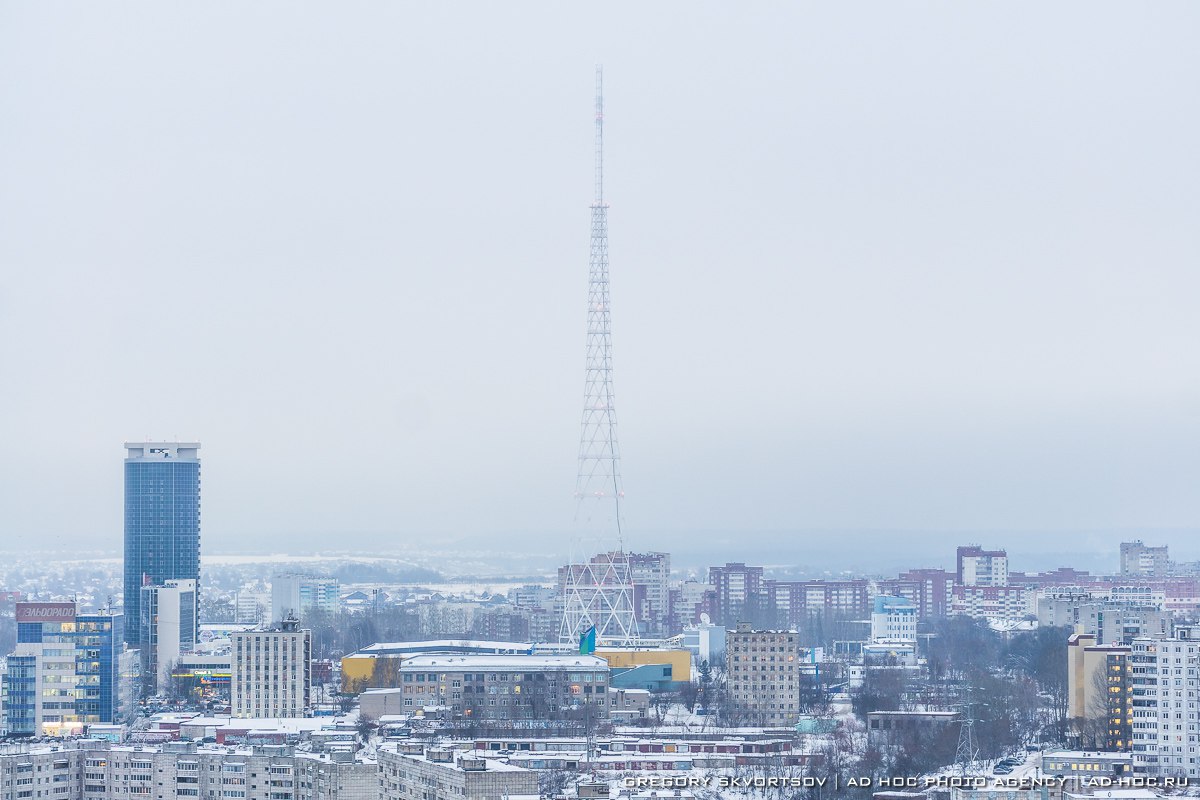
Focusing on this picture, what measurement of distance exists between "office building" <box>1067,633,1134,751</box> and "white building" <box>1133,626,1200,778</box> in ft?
2.08


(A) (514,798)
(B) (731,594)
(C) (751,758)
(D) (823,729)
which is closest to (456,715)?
(D) (823,729)

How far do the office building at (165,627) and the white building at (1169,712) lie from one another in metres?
15.7

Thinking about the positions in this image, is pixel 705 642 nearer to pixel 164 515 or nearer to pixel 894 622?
pixel 894 622

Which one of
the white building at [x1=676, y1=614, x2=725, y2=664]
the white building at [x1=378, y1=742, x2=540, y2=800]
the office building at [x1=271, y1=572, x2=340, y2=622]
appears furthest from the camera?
the office building at [x1=271, y1=572, x2=340, y2=622]

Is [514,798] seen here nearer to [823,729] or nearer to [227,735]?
[227,735]

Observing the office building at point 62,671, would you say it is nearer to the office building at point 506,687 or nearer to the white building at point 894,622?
the office building at point 506,687

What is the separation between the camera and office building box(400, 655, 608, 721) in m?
28.6

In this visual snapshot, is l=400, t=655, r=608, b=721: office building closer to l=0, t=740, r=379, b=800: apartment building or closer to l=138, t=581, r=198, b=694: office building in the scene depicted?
l=138, t=581, r=198, b=694: office building

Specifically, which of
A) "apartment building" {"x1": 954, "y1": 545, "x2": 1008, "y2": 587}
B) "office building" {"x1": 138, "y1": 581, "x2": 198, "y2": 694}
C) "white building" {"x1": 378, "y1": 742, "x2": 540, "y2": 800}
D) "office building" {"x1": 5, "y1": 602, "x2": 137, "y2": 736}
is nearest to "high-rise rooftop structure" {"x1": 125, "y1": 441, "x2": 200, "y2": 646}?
"office building" {"x1": 138, "y1": 581, "x2": 198, "y2": 694}

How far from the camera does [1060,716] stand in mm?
26516

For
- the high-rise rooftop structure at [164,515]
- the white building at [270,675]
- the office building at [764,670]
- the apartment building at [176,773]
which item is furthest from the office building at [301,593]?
the apartment building at [176,773]

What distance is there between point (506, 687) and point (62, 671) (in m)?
5.01

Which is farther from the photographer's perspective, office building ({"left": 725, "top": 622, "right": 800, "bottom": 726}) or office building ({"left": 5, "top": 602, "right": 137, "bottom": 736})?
office building ({"left": 725, "top": 622, "right": 800, "bottom": 726})

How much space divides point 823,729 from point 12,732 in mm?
8508
